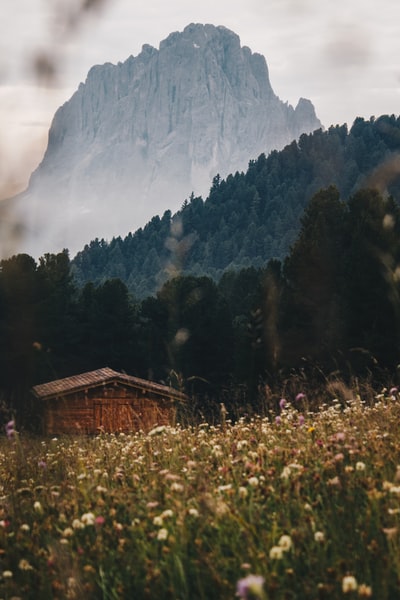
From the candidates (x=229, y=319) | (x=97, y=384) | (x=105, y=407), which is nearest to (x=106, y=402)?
(x=105, y=407)

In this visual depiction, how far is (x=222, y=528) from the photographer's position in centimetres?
523

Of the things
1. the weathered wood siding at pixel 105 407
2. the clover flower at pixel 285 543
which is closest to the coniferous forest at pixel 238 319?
the weathered wood siding at pixel 105 407

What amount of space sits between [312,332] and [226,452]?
4238 cm

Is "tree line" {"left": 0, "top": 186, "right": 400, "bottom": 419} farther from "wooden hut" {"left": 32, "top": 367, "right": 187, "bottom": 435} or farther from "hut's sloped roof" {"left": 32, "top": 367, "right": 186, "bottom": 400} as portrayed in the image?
"wooden hut" {"left": 32, "top": 367, "right": 187, "bottom": 435}

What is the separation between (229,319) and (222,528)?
Answer: 6100 centimetres

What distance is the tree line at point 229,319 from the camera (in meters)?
45.1

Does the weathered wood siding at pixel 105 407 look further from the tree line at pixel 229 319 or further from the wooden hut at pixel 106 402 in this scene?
the tree line at pixel 229 319

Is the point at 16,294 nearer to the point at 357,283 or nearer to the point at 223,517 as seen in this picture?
the point at 357,283

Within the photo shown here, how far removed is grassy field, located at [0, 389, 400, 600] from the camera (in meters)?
4.59

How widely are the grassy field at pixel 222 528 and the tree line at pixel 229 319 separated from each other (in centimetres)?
3197

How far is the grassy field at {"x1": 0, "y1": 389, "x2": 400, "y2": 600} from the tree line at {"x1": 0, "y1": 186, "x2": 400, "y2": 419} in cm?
Answer: 3197

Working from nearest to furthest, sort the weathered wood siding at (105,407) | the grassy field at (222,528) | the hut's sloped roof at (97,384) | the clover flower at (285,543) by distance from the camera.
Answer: the clover flower at (285,543) → the grassy field at (222,528) → the hut's sloped roof at (97,384) → the weathered wood siding at (105,407)

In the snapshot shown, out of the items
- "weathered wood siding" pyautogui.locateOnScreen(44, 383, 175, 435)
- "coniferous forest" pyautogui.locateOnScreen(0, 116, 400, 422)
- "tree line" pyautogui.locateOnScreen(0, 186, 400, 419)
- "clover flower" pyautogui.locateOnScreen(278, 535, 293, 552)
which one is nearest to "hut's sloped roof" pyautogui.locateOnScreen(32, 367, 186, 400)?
"weathered wood siding" pyautogui.locateOnScreen(44, 383, 175, 435)

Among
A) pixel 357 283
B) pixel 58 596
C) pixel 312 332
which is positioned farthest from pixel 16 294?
pixel 58 596
